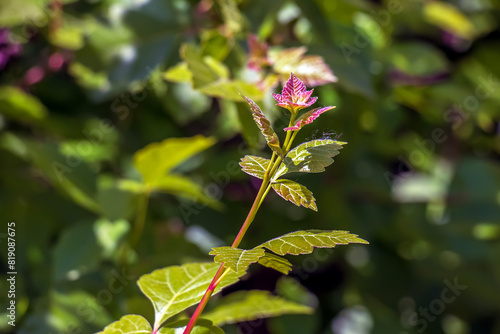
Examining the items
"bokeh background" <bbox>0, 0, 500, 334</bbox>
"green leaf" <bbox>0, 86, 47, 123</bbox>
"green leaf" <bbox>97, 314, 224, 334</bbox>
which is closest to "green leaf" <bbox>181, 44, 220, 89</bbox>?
"bokeh background" <bbox>0, 0, 500, 334</bbox>

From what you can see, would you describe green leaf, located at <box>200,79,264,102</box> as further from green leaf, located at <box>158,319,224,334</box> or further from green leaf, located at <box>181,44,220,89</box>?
green leaf, located at <box>158,319,224,334</box>

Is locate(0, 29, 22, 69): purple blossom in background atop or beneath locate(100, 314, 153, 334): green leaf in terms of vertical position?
beneath

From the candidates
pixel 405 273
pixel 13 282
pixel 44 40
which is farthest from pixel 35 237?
pixel 405 273

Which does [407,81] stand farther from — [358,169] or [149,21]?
[149,21]

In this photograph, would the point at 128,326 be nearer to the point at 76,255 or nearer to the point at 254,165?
the point at 254,165

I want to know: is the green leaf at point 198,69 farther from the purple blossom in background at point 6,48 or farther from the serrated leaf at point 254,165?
the purple blossom in background at point 6,48

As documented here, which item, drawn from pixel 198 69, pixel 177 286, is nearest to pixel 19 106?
pixel 198 69
